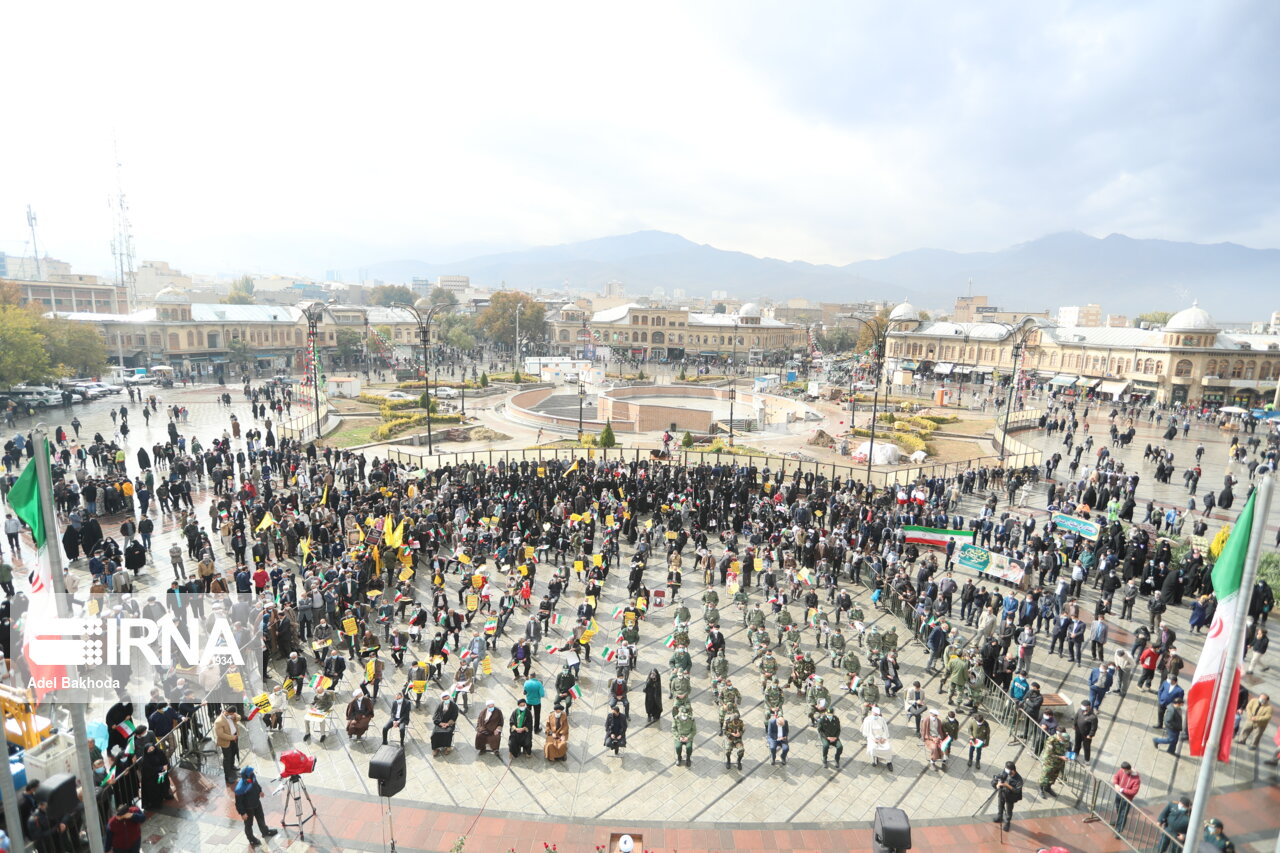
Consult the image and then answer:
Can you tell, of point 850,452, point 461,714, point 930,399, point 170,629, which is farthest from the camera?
point 930,399

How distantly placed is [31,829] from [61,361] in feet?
163

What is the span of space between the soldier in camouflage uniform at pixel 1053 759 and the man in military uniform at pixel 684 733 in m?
4.95

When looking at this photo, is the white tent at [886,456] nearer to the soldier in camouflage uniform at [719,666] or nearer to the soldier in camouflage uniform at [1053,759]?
the soldier in camouflage uniform at [719,666]

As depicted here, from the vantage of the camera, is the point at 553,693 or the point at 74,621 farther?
the point at 553,693

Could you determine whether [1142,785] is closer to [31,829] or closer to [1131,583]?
[1131,583]

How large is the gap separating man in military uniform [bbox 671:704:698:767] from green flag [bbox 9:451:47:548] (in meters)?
7.94

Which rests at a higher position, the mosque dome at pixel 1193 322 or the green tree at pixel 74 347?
the mosque dome at pixel 1193 322

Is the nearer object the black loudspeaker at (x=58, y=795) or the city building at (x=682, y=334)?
the black loudspeaker at (x=58, y=795)

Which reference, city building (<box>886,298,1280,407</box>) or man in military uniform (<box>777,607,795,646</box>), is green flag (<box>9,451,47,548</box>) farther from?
city building (<box>886,298,1280,407</box>)

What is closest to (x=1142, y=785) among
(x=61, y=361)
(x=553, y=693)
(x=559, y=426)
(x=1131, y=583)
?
(x=1131, y=583)

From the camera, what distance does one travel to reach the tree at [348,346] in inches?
2923

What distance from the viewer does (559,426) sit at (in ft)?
132

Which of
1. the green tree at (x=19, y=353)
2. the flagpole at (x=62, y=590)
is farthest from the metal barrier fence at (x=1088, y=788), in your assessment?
the green tree at (x=19, y=353)

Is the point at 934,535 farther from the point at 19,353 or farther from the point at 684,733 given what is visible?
the point at 19,353
